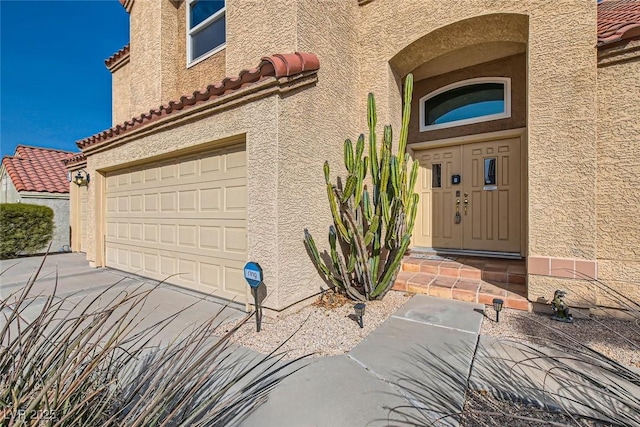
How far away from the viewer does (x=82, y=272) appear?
8.03m

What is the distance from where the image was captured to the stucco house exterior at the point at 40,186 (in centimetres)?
1259

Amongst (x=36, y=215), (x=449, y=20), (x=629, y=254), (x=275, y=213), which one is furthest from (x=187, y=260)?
(x=36, y=215)

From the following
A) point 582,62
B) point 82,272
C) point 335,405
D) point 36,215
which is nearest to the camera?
point 335,405

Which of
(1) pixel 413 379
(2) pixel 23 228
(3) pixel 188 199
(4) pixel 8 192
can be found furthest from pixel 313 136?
(4) pixel 8 192

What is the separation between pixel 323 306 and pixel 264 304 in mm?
1033

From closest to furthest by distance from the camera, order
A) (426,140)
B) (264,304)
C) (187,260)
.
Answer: (264,304) → (187,260) → (426,140)

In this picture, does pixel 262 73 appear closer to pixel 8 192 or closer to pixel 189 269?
pixel 189 269

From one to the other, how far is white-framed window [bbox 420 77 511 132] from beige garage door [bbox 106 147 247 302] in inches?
195

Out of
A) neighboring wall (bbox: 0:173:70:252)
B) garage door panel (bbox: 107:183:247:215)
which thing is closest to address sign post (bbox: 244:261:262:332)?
garage door panel (bbox: 107:183:247:215)

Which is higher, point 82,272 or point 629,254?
point 629,254

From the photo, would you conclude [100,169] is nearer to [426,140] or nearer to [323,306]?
[323,306]

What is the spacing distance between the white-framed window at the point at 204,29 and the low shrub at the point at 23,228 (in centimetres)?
924

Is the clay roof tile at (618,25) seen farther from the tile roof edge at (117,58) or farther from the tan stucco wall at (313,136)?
A: the tile roof edge at (117,58)

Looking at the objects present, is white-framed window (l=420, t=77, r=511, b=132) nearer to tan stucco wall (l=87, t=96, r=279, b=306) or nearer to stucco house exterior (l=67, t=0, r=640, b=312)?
stucco house exterior (l=67, t=0, r=640, b=312)
